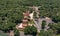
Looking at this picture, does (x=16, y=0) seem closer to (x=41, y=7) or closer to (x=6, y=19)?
(x=41, y=7)

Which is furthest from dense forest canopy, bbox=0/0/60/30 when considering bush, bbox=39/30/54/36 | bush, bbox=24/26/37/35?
bush, bbox=39/30/54/36

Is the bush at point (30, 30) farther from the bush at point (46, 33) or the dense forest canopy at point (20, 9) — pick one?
the dense forest canopy at point (20, 9)

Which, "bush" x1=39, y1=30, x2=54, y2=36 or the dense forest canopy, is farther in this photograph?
the dense forest canopy

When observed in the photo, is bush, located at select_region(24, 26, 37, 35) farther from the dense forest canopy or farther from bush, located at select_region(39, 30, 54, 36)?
the dense forest canopy

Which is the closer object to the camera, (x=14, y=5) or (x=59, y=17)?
(x=59, y=17)

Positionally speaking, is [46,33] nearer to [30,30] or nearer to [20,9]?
[30,30]

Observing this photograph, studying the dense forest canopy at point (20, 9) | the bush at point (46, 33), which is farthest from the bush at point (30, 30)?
the dense forest canopy at point (20, 9)

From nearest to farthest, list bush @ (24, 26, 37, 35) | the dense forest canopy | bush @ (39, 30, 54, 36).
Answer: bush @ (39, 30, 54, 36)
bush @ (24, 26, 37, 35)
the dense forest canopy

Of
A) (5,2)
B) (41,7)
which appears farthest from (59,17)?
(5,2)

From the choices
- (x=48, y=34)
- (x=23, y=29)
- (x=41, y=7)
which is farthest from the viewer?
(x=41, y=7)
